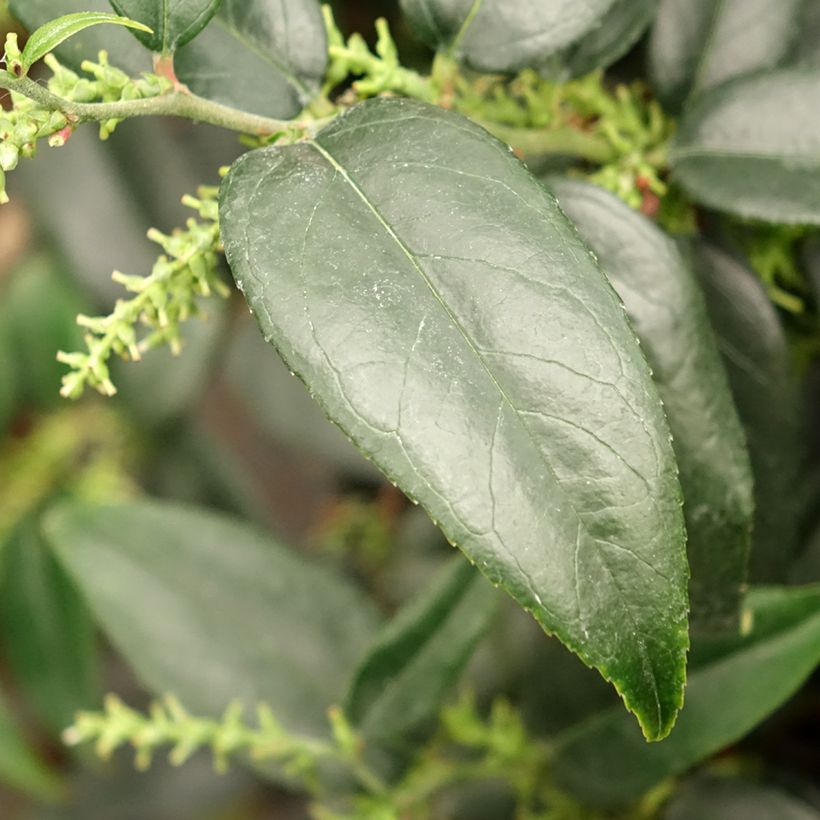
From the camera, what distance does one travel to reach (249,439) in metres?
1.54

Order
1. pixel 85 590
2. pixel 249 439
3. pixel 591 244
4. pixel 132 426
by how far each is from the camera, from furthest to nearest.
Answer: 1. pixel 249 439
2. pixel 132 426
3. pixel 85 590
4. pixel 591 244

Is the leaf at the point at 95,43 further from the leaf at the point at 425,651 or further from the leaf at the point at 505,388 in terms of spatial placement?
the leaf at the point at 425,651

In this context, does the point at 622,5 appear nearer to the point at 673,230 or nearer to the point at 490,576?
the point at 673,230

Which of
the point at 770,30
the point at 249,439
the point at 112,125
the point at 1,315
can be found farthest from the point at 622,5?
the point at 249,439

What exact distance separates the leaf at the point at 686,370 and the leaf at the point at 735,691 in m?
0.08

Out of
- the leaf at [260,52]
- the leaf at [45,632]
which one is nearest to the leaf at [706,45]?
the leaf at [260,52]

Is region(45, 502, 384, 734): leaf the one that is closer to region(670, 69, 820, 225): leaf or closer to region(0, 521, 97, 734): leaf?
region(0, 521, 97, 734): leaf

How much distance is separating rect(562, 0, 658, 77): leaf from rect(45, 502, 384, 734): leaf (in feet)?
1.35

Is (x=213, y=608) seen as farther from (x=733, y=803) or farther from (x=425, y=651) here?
(x=733, y=803)

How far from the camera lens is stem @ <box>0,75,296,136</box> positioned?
34 centimetres

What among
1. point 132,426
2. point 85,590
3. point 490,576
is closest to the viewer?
point 490,576

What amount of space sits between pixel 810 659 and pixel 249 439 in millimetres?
1131

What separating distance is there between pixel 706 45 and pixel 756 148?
0.09m

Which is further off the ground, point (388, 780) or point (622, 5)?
point (622, 5)
